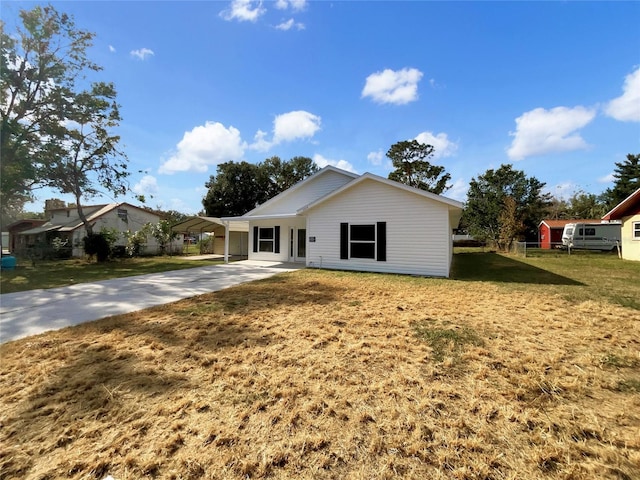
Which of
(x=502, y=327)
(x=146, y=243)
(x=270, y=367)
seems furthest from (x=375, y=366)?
(x=146, y=243)

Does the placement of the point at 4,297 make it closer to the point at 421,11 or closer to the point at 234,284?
the point at 234,284

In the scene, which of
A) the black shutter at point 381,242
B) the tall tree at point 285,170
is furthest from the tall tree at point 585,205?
the black shutter at point 381,242

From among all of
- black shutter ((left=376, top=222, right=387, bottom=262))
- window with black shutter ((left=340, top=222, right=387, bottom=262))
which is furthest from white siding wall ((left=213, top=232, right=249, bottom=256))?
black shutter ((left=376, top=222, right=387, bottom=262))

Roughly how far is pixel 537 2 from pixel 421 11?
3322 millimetres

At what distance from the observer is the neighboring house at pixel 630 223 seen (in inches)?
602

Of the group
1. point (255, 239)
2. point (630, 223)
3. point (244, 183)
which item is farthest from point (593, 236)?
point (244, 183)

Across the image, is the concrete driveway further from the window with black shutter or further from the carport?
the carport

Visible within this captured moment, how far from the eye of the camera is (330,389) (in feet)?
9.47

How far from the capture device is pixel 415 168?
31547 millimetres

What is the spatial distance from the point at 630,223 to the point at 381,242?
53.0ft

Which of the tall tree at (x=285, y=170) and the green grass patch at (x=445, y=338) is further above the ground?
the tall tree at (x=285, y=170)

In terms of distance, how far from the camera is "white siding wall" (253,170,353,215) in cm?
1557

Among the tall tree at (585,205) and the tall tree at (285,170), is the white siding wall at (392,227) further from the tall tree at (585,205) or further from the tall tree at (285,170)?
the tall tree at (585,205)

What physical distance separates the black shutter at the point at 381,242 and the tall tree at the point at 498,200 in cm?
1876
